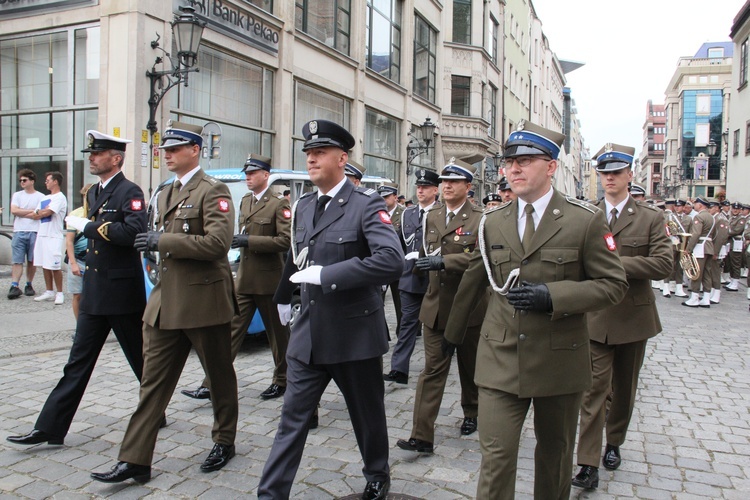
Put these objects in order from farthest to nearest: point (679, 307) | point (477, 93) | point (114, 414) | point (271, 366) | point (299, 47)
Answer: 1. point (477, 93)
2. point (299, 47)
3. point (679, 307)
4. point (271, 366)
5. point (114, 414)

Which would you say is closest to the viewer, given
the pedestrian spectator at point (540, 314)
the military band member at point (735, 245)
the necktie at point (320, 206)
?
the pedestrian spectator at point (540, 314)

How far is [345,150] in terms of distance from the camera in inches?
144

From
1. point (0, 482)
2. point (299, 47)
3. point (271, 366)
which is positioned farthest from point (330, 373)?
point (299, 47)

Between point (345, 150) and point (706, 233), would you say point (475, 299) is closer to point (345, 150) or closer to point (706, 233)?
point (345, 150)

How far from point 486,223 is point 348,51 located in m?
19.5

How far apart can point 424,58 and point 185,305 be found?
27.3 metres

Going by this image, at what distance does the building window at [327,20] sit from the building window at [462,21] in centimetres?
1334

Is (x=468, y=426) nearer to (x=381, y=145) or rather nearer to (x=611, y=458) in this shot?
(x=611, y=458)

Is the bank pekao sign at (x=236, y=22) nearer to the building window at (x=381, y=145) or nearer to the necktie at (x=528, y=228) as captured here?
the building window at (x=381, y=145)

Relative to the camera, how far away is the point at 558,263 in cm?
299

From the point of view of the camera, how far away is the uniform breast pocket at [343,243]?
3455 mm

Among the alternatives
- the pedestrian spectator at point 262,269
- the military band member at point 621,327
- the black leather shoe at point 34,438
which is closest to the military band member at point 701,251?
the military band member at point 621,327

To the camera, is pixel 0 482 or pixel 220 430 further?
pixel 220 430

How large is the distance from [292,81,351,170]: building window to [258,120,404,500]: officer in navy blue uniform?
1433 cm
